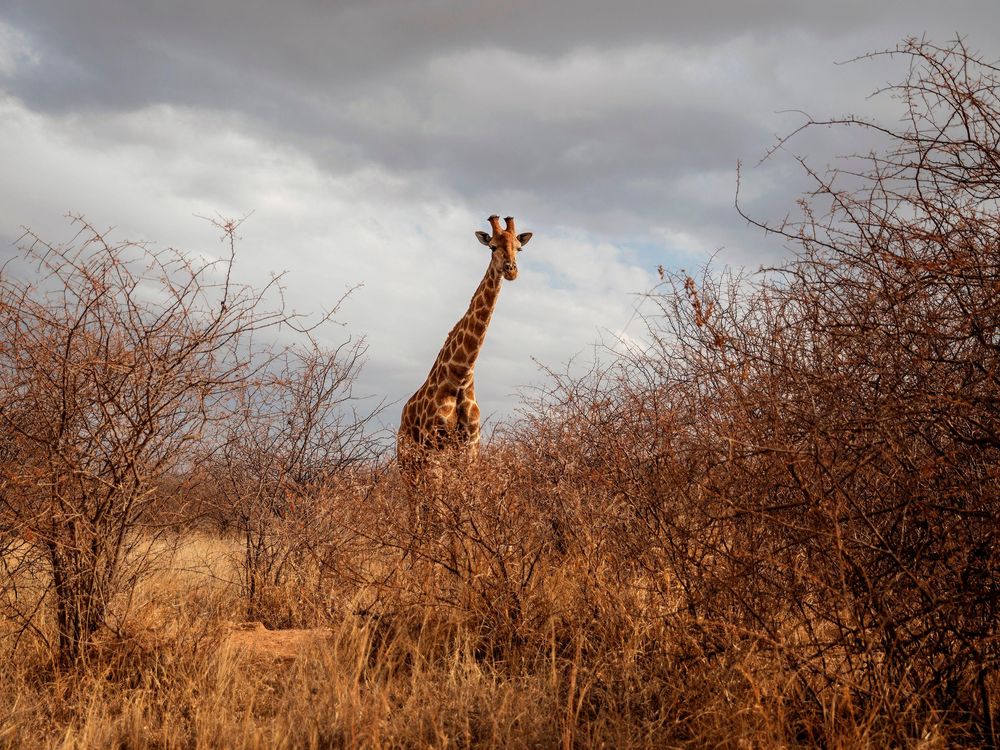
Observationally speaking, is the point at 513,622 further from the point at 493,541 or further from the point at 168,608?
the point at 168,608

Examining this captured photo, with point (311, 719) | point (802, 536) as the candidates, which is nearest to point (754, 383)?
point (802, 536)

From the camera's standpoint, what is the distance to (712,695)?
370 centimetres

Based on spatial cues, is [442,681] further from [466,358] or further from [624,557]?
[466,358]

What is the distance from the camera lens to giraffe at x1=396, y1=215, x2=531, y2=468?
33.6 ft

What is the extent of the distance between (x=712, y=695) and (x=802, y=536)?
779 mm

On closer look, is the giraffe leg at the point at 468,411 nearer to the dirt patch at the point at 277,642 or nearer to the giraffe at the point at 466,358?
the giraffe at the point at 466,358

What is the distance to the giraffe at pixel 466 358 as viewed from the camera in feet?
33.6

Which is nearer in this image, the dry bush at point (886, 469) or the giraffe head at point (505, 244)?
the dry bush at point (886, 469)

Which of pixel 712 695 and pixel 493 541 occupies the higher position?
pixel 493 541

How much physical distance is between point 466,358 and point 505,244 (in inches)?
54.2

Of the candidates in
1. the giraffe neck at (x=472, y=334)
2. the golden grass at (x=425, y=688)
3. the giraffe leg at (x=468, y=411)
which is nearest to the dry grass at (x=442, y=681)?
the golden grass at (x=425, y=688)

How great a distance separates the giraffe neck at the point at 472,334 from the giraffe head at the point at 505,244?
0.18 metres

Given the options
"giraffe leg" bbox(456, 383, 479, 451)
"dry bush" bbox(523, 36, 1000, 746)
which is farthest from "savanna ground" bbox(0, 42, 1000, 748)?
"giraffe leg" bbox(456, 383, 479, 451)

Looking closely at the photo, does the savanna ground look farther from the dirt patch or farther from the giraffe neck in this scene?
the giraffe neck
